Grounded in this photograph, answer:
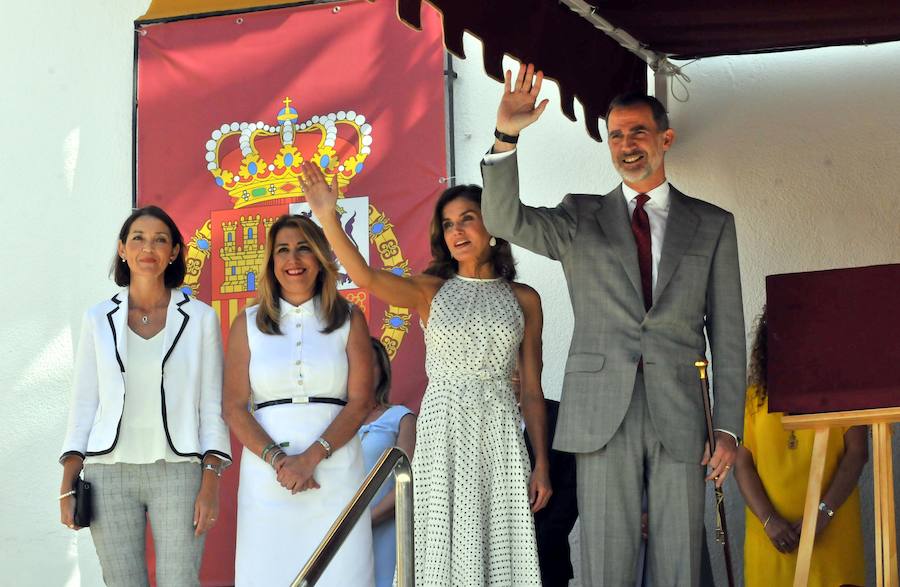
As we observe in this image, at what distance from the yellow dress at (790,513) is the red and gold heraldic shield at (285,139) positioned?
157 centimetres

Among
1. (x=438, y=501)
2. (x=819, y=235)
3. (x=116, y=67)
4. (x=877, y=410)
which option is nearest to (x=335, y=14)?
(x=116, y=67)

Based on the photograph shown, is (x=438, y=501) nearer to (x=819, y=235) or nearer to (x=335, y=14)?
(x=819, y=235)

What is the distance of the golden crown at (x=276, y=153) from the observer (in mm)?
6465

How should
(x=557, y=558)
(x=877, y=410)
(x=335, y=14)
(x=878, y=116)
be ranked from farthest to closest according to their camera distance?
(x=335, y=14), (x=878, y=116), (x=557, y=558), (x=877, y=410)

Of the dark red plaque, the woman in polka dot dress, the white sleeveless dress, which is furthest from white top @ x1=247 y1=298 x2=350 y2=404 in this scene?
the dark red plaque

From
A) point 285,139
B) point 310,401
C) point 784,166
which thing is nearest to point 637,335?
point 310,401

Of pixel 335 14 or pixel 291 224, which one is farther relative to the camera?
pixel 335 14

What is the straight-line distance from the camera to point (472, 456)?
4605 mm

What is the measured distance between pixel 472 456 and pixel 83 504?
1257 millimetres

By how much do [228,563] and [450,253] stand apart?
83.7 inches

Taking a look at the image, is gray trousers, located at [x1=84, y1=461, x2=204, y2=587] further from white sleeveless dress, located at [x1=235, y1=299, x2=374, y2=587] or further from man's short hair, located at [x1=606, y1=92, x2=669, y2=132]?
man's short hair, located at [x1=606, y1=92, x2=669, y2=132]

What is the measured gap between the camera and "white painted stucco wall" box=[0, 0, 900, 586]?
6.03 m

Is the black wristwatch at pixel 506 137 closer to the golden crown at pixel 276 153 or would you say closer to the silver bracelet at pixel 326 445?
the silver bracelet at pixel 326 445

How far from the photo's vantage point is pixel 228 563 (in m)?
6.30
